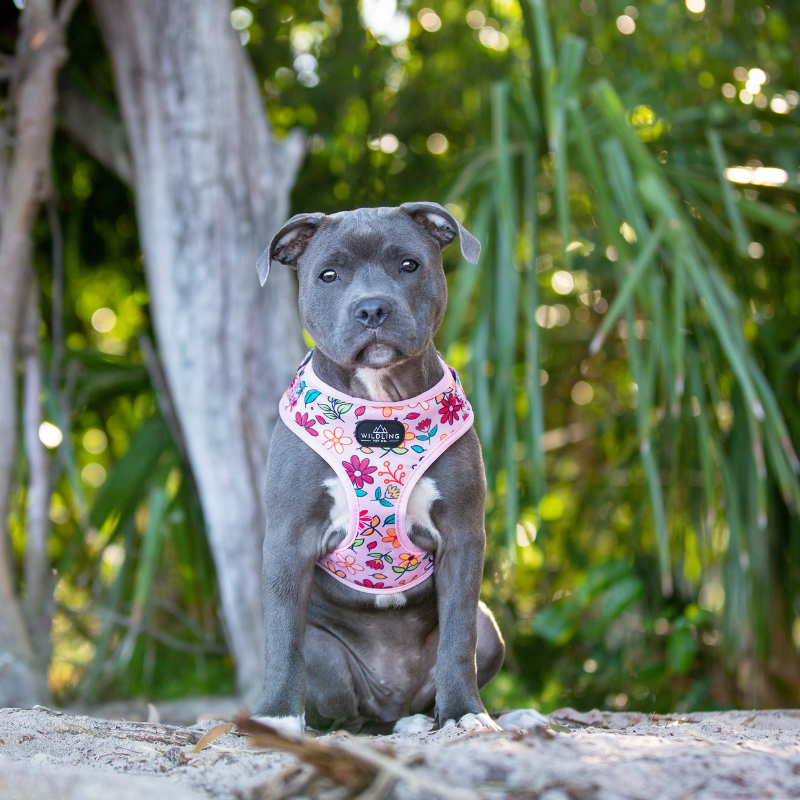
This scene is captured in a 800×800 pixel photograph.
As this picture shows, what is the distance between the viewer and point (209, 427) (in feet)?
11.7

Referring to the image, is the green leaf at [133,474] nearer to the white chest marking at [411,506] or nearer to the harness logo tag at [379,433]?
the white chest marking at [411,506]

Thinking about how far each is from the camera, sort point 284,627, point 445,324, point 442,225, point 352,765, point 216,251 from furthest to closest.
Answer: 1. point 445,324
2. point 216,251
3. point 442,225
4. point 284,627
5. point 352,765

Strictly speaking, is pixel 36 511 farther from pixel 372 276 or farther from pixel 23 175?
pixel 372 276

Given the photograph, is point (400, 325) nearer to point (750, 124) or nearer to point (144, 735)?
point (144, 735)

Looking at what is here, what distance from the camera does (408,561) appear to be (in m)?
2.43

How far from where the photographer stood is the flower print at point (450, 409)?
7.99 feet

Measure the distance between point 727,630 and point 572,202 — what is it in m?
2.61

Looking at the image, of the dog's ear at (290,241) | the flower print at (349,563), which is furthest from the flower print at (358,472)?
the dog's ear at (290,241)

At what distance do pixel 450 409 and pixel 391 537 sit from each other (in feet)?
1.33

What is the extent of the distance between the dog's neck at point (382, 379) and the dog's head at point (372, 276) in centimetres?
11

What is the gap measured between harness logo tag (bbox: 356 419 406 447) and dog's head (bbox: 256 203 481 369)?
0.18 meters

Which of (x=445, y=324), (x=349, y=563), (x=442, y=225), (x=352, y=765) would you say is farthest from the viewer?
(x=445, y=324)

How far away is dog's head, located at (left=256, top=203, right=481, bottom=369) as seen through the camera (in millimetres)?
2221

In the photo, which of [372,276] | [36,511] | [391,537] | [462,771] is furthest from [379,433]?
[36,511]
